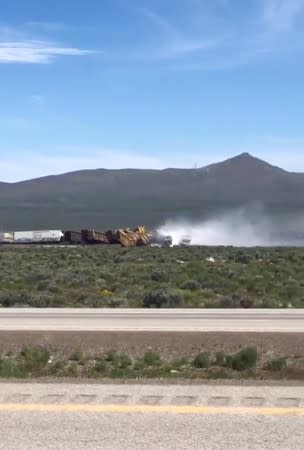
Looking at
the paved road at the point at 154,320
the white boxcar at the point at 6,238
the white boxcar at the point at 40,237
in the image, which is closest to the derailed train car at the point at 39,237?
the white boxcar at the point at 40,237

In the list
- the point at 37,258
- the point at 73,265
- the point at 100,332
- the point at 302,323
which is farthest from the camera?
the point at 37,258

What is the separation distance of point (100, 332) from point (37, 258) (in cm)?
3930

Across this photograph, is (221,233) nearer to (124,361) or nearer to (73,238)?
(73,238)

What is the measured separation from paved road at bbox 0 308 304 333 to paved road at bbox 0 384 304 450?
8088mm

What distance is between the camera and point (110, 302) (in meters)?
26.5

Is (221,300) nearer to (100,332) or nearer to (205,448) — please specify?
(100,332)

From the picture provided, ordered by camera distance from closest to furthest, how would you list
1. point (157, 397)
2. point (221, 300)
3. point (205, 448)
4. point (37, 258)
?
point (205, 448) < point (157, 397) < point (221, 300) < point (37, 258)

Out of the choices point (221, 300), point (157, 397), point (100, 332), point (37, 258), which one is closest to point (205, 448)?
point (157, 397)

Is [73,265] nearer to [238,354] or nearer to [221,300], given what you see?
[221,300]

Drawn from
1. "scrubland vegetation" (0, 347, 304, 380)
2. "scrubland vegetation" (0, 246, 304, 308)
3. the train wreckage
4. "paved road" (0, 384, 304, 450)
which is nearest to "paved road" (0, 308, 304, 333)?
"scrubland vegetation" (0, 347, 304, 380)

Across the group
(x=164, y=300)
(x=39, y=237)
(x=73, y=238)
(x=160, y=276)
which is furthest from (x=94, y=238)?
(x=164, y=300)

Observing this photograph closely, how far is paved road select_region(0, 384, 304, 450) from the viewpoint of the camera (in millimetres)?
7250

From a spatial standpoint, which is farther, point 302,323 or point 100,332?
point 302,323

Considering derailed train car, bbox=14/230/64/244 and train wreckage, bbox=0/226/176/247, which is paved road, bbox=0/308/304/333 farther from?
derailed train car, bbox=14/230/64/244
